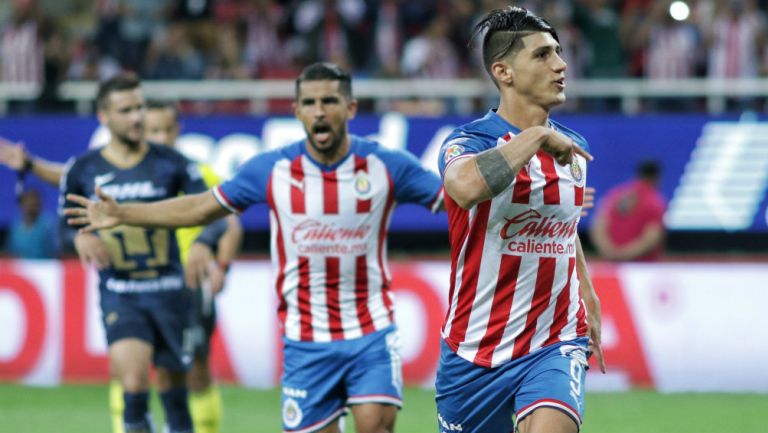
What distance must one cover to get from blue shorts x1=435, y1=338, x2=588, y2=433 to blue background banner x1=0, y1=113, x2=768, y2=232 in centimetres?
919

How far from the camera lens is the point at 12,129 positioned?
16.1 m

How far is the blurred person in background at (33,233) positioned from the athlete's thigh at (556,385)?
10230 mm

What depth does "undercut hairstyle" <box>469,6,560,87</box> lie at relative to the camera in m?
5.79

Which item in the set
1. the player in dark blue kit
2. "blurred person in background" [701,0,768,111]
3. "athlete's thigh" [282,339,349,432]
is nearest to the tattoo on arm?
"athlete's thigh" [282,339,349,432]

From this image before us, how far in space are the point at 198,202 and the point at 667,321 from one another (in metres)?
7.13

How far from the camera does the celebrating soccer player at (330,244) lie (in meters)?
7.04

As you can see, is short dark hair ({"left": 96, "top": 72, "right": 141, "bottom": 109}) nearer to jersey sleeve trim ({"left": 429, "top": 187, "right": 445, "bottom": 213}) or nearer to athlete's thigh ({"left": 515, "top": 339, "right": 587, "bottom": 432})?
jersey sleeve trim ({"left": 429, "top": 187, "right": 445, "bottom": 213})

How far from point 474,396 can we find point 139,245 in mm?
3271

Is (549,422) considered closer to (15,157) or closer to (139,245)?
(139,245)

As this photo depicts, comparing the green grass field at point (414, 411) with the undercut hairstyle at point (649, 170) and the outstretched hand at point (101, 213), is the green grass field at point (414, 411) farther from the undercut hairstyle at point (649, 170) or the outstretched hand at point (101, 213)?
the outstretched hand at point (101, 213)

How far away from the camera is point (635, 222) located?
14.4m

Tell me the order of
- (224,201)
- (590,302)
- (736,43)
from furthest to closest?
(736,43) → (224,201) → (590,302)

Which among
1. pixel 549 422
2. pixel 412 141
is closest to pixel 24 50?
pixel 412 141

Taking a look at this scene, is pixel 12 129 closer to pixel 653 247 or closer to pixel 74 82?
pixel 74 82
